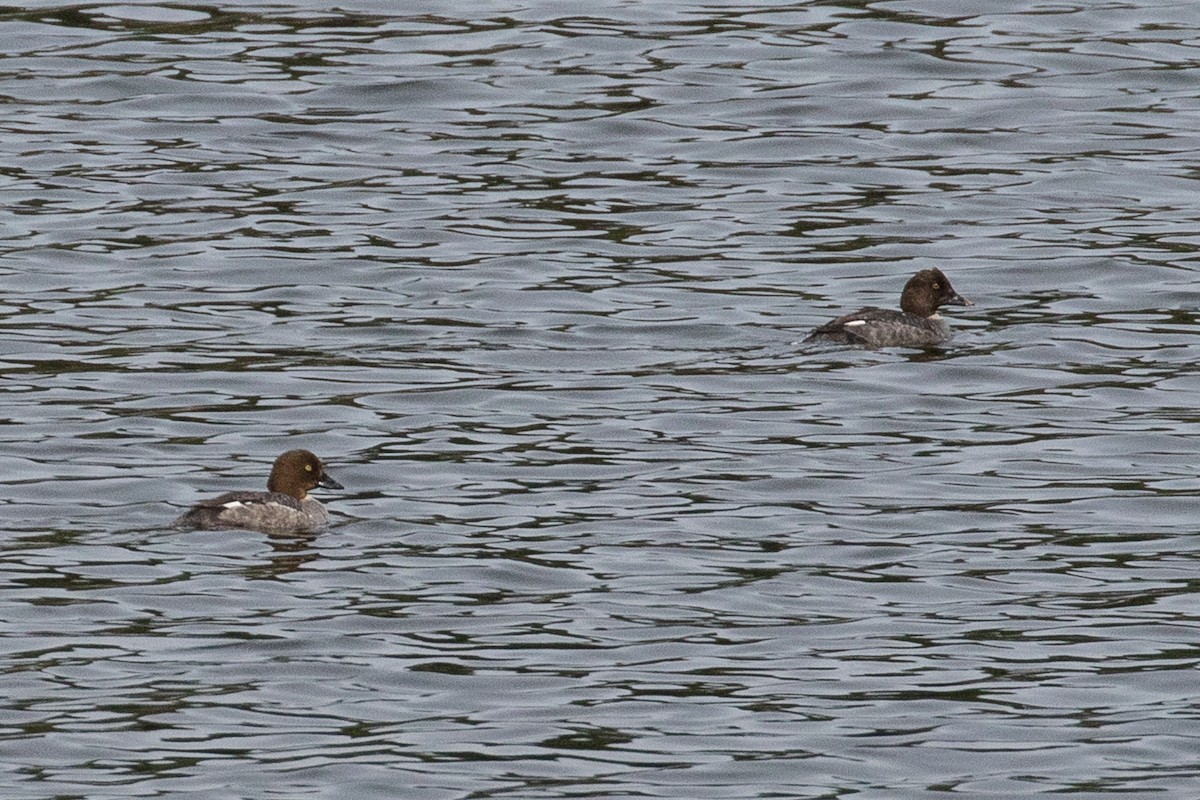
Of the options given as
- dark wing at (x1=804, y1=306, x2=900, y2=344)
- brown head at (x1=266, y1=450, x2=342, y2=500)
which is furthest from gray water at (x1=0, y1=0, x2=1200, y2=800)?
brown head at (x1=266, y1=450, x2=342, y2=500)

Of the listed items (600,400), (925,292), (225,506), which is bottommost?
(600,400)

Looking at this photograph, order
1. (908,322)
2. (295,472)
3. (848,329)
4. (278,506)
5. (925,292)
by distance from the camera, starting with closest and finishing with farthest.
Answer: (278,506)
(295,472)
(848,329)
(908,322)
(925,292)

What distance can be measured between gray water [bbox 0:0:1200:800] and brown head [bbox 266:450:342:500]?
0.41 meters

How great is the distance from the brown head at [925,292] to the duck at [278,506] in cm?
594

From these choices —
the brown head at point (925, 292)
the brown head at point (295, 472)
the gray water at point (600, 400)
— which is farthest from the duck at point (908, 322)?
the brown head at point (295, 472)

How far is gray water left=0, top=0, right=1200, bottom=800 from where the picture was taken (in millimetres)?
11625

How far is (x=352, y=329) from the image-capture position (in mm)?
19453

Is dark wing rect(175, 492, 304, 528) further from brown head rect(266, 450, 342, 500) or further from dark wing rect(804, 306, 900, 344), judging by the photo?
dark wing rect(804, 306, 900, 344)

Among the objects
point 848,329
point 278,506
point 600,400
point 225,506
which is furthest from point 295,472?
point 848,329

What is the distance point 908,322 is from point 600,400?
2.91 metres

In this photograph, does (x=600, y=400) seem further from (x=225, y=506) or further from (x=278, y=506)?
(x=225, y=506)

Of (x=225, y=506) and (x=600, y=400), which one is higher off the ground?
(x=225, y=506)

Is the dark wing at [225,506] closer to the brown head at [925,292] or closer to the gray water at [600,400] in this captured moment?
the gray water at [600,400]

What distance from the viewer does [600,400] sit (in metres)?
17.5
